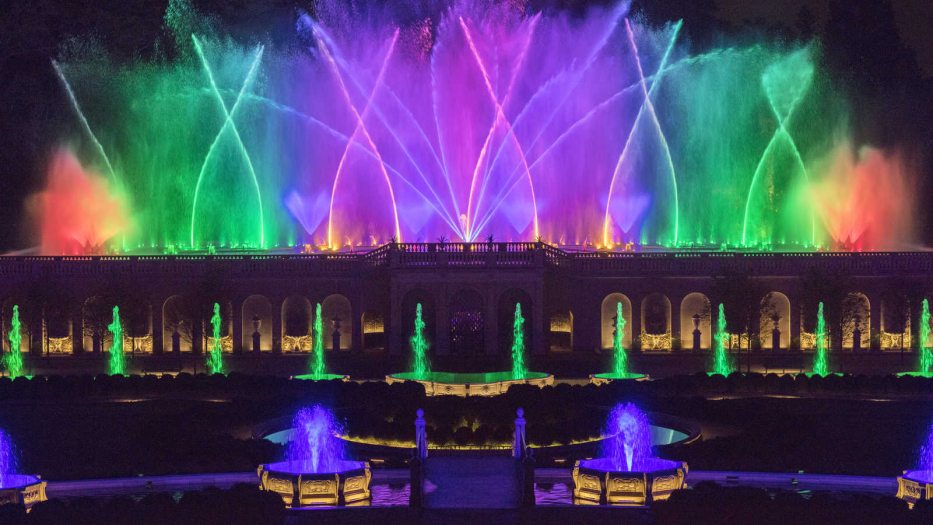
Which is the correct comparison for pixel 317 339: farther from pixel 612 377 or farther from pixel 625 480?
pixel 625 480

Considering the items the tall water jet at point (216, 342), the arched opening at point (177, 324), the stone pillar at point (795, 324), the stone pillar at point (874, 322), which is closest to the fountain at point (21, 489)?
the tall water jet at point (216, 342)

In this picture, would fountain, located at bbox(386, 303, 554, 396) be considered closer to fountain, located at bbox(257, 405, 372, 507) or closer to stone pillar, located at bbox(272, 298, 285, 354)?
stone pillar, located at bbox(272, 298, 285, 354)

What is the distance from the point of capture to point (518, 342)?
67.8 m

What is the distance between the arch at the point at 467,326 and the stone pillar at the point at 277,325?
7009mm

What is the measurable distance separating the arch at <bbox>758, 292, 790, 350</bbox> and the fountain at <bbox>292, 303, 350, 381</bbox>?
17.3 m

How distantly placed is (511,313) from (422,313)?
379 centimetres

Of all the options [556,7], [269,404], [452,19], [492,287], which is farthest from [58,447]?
[556,7]

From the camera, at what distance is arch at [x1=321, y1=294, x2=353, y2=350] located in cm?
7019

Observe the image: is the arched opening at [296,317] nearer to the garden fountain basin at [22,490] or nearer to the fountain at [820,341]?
the fountain at [820,341]

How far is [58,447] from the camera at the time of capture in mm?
46594

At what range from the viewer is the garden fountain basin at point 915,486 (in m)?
37.7

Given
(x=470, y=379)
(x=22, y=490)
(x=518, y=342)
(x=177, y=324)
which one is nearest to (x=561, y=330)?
(x=518, y=342)

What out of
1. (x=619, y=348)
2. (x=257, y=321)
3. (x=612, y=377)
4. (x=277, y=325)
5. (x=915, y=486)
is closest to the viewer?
(x=915, y=486)

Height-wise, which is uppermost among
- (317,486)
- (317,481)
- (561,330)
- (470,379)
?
(561,330)
